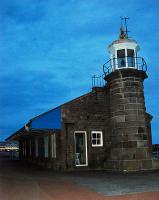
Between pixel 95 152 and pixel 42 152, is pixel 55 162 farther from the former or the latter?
pixel 42 152

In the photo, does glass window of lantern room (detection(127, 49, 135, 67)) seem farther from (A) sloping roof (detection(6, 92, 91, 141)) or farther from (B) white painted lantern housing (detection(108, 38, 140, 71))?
(A) sloping roof (detection(6, 92, 91, 141))

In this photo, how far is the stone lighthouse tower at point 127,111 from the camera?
1870 centimetres

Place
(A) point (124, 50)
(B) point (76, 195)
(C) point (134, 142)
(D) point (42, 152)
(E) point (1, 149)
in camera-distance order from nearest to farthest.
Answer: (B) point (76, 195) → (C) point (134, 142) → (A) point (124, 50) → (D) point (42, 152) → (E) point (1, 149)

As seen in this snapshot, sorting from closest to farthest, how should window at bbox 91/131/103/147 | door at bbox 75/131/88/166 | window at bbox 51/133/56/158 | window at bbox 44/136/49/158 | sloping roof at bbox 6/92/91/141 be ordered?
sloping roof at bbox 6/92/91/141 → door at bbox 75/131/88/166 → window at bbox 91/131/103/147 → window at bbox 51/133/56/158 → window at bbox 44/136/49/158

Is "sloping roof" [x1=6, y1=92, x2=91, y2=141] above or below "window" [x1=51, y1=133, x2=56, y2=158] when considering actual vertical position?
above

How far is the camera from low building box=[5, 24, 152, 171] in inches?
739

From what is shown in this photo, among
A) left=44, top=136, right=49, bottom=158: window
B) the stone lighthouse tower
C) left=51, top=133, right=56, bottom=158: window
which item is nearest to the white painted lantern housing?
the stone lighthouse tower

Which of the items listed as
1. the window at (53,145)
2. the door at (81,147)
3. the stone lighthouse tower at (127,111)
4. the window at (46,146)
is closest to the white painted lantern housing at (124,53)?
the stone lighthouse tower at (127,111)

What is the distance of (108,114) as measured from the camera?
20734 millimetres

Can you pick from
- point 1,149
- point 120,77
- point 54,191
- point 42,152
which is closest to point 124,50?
point 120,77

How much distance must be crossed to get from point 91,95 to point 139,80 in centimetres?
295

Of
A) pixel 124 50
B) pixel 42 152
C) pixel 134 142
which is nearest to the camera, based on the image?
pixel 134 142

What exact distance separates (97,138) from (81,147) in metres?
1.12

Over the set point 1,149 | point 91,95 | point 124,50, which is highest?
point 124,50
